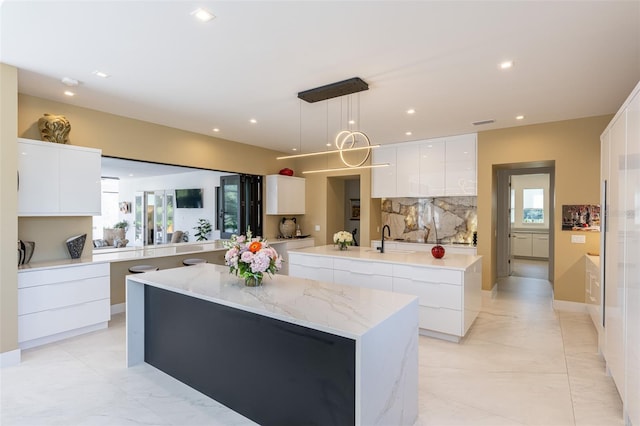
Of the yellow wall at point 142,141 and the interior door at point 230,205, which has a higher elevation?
the yellow wall at point 142,141

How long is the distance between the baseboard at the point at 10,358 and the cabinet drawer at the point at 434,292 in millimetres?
3833

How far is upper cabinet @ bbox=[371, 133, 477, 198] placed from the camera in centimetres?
571

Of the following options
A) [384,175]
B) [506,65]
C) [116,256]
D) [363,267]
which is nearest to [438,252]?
[363,267]

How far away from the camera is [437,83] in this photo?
3.42 meters

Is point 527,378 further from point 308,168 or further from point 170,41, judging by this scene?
point 308,168

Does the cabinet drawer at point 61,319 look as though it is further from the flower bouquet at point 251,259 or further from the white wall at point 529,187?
the white wall at point 529,187

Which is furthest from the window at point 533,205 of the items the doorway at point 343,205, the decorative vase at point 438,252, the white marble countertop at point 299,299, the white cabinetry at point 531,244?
the white marble countertop at point 299,299

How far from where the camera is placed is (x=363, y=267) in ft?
13.5

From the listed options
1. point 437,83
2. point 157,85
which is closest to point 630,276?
point 437,83

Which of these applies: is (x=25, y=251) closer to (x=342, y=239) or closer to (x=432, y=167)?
(x=342, y=239)

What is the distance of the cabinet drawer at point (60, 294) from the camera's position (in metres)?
3.32

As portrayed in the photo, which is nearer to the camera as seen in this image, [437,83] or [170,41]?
[170,41]

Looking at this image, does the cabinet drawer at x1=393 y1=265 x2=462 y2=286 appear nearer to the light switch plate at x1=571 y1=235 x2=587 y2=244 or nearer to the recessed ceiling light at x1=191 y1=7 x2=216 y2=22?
the light switch plate at x1=571 y1=235 x2=587 y2=244

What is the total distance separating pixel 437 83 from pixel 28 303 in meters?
4.69
